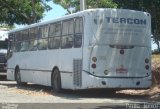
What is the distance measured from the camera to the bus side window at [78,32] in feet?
61.4

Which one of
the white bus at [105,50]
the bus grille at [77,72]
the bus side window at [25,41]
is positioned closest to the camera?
the white bus at [105,50]

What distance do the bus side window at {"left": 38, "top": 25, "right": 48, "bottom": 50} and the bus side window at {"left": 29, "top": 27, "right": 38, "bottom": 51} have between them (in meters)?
0.56

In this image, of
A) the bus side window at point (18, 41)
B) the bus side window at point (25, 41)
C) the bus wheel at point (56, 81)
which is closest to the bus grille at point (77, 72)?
the bus wheel at point (56, 81)

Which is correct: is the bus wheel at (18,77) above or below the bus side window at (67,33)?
below

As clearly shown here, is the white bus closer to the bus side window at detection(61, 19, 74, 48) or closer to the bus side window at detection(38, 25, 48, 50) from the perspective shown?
the bus side window at detection(61, 19, 74, 48)

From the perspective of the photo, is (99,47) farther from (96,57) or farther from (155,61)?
(155,61)

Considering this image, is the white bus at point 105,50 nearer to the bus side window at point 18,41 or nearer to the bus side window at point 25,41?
the bus side window at point 25,41

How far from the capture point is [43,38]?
73.8ft

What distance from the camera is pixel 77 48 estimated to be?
18828mm

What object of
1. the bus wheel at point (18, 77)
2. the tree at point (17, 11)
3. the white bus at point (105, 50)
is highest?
the tree at point (17, 11)

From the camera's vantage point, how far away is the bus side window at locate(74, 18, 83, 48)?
18703 millimetres

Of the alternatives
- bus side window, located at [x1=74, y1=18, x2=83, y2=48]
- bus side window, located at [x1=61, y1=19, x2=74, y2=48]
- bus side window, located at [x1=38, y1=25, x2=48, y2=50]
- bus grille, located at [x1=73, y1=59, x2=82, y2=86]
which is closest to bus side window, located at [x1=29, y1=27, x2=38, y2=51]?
bus side window, located at [x1=38, y1=25, x2=48, y2=50]

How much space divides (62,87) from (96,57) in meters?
2.60

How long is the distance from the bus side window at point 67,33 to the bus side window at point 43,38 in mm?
2003
